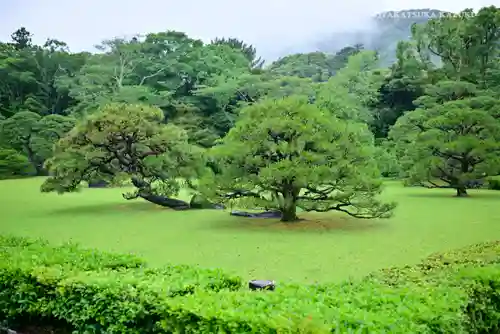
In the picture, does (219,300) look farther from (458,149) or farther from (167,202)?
(458,149)

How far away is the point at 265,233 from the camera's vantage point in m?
6.67

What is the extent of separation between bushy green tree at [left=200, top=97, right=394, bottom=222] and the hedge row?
3665 millimetres

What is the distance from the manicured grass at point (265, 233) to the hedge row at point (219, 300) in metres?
1.66

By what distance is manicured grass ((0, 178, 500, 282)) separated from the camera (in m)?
5.18

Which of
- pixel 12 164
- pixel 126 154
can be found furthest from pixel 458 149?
pixel 12 164

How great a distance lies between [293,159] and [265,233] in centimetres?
109

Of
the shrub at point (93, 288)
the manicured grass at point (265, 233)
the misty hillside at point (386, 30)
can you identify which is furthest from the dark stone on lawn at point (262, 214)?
the misty hillside at point (386, 30)

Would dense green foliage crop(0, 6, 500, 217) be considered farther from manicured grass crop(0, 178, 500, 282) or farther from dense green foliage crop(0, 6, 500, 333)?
manicured grass crop(0, 178, 500, 282)

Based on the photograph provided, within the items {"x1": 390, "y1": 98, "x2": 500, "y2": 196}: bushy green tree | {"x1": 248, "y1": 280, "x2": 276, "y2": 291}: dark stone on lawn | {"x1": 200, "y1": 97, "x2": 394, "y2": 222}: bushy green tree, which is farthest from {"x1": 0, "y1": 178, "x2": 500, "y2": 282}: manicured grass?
{"x1": 248, "y1": 280, "x2": 276, "y2": 291}: dark stone on lawn

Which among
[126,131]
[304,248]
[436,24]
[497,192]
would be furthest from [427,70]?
[304,248]

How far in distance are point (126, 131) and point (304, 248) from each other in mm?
4636

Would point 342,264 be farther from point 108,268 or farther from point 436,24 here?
point 436,24

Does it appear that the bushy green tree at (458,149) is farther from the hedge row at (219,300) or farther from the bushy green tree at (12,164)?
the bushy green tree at (12,164)

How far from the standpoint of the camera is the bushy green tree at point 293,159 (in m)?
7.24
